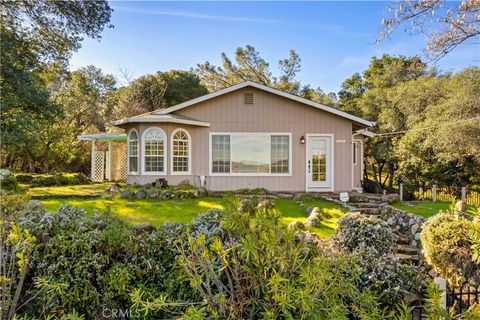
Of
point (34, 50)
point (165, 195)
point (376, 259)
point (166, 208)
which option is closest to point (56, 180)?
point (34, 50)

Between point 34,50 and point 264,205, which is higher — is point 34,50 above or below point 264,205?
above

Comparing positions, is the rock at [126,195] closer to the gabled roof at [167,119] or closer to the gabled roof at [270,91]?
the gabled roof at [167,119]

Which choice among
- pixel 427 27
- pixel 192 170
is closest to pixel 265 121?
pixel 192 170

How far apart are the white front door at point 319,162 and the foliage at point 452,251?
25.6ft

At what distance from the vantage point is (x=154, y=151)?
12.8m

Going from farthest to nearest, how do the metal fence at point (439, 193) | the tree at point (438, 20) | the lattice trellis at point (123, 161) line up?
the lattice trellis at point (123, 161) < the metal fence at point (439, 193) < the tree at point (438, 20)

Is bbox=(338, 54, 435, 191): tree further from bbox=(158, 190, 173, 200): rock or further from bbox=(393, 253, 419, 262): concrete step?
bbox=(393, 253, 419, 262): concrete step

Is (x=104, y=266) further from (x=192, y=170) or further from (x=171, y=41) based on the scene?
(x=171, y=41)

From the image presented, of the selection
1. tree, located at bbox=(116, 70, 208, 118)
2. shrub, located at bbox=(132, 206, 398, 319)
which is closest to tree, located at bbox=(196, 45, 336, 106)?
tree, located at bbox=(116, 70, 208, 118)

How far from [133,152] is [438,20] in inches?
438

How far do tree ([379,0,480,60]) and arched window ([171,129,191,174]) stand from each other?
29.9ft

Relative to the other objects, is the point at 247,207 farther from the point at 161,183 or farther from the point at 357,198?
the point at 161,183

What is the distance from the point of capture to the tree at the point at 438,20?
4.80 metres

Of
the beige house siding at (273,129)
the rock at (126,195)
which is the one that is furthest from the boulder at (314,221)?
the rock at (126,195)
